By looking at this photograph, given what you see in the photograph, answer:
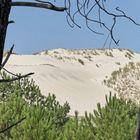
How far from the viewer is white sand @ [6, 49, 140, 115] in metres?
61.2

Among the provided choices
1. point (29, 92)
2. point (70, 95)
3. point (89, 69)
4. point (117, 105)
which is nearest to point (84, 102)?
point (70, 95)

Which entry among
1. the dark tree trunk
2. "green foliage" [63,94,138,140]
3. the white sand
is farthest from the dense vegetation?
the white sand

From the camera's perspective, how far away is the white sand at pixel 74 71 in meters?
61.2

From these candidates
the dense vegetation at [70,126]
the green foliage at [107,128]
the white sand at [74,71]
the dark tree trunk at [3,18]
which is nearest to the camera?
the dark tree trunk at [3,18]

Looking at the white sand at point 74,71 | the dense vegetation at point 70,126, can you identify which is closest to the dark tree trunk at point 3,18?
the dense vegetation at point 70,126

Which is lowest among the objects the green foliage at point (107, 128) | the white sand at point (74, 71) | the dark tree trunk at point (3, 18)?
the white sand at point (74, 71)

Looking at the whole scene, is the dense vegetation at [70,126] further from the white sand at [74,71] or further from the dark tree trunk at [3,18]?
the white sand at [74,71]

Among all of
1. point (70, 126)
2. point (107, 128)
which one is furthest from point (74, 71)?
point (107, 128)

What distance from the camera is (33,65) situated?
220 ft

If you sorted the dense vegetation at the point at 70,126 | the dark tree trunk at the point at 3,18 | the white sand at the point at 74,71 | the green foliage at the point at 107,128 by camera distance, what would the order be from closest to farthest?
the dark tree trunk at the point at 3,18 < the dense vegetation at the point at 70,126 < the green foliage at the point at 107,128 < the white sand at the point at 74,71

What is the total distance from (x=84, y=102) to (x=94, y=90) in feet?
21.0

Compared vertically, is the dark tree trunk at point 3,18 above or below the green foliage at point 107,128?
above

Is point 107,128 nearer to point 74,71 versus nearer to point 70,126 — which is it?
point 70,126

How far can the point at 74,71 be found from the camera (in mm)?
73562
